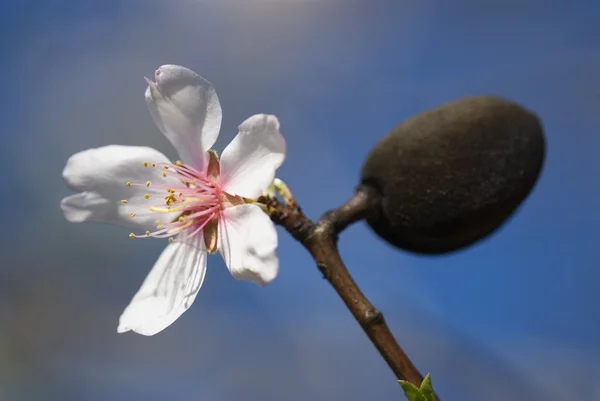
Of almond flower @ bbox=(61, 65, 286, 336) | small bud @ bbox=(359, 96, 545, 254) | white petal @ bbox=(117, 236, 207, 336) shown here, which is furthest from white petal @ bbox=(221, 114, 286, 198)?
small bud @ bbox=(359, 96, 545, 254)

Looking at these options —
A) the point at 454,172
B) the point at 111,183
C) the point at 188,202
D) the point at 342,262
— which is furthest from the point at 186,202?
the point at 454,172

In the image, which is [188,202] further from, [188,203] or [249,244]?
[249,244]

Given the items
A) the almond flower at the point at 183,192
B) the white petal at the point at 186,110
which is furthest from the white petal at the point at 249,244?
the white petal at the point at 186,110

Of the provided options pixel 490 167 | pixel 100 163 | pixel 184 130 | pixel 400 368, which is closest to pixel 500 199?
pixel 490 167

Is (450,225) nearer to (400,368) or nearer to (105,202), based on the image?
(400,368)

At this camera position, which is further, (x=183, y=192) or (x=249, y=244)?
(x=183, y=192)

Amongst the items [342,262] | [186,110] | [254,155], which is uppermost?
[186,110]

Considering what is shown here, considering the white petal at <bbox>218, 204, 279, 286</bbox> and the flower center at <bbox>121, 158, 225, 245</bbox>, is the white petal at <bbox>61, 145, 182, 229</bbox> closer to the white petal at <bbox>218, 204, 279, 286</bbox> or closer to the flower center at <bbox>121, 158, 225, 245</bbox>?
the flower center at <bbox>121, 158, 225, 245</bbox>
